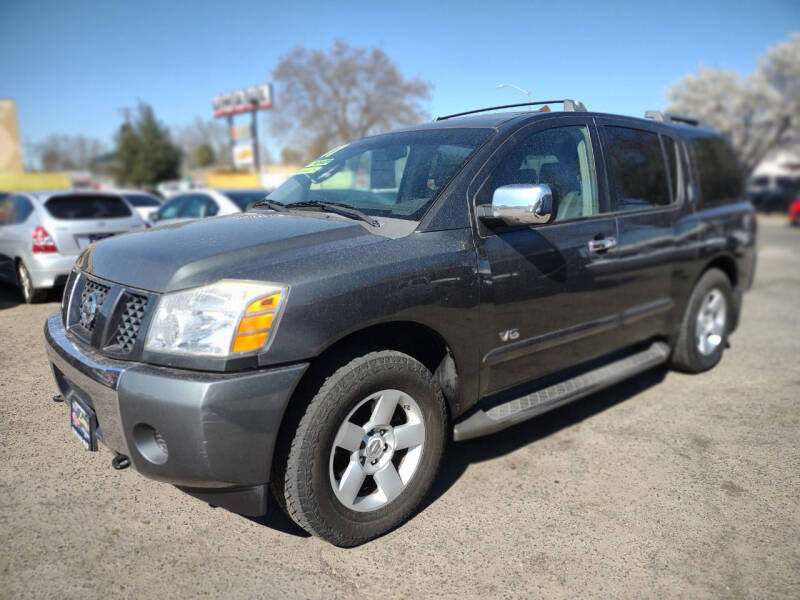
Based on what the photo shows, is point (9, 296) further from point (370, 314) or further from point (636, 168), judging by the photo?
point (636, 168)

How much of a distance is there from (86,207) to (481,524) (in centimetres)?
602

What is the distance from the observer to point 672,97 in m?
39.4

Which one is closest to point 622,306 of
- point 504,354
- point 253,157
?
point 504,354

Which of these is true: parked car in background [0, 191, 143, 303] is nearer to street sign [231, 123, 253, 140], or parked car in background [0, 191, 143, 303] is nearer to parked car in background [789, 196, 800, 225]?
parked car in background [789, 196, 800, 225]

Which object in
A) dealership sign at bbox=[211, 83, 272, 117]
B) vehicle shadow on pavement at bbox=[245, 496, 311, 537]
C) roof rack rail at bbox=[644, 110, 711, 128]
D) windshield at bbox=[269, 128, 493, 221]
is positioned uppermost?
dealership sign at bbox=[211, 83, 272, 117]

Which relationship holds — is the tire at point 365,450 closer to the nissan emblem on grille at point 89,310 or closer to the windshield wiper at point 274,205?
the nissan emblem on grille at point 89,310

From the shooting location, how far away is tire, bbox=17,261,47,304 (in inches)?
195

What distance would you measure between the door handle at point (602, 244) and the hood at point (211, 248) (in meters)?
1.45

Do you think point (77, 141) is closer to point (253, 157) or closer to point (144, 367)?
point (253, 157)

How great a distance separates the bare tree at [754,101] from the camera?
33.9m

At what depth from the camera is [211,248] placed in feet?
8.00

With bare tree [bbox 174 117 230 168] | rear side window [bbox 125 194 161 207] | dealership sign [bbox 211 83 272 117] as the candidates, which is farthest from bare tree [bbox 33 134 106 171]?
rear side window [bbox 125 194 161 207]

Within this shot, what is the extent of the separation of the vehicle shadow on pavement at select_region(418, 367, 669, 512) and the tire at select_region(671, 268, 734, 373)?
1.04 feet

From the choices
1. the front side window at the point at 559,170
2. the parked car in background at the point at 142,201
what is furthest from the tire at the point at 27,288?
the parked car in background at the point at 142,201
